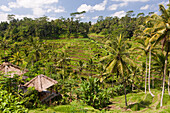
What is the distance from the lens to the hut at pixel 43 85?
537 inches

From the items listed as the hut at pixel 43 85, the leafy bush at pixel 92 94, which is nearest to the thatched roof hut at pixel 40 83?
the hut at pixel 43 85

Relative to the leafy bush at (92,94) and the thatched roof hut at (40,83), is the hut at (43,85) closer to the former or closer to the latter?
the thatched roof hut at (40,83)

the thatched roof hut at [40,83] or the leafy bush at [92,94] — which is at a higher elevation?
the thatched roof hut at [40,83]

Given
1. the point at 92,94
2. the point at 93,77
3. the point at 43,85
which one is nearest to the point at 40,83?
the point at 43,85

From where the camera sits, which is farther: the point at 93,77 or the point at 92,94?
the point at 93,77

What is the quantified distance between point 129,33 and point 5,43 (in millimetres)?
64112

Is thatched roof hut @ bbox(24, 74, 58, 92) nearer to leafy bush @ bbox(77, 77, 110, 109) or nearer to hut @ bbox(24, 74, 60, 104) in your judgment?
hut @ bbox(24, 74, 60, 104)

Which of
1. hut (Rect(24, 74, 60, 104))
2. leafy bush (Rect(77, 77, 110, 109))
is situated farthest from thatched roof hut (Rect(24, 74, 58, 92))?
leafy bush (Rect(77, 77, 110, 109))

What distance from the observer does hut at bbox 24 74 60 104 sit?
13.6 meters

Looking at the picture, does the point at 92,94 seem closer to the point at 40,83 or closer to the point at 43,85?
the point at 43,85

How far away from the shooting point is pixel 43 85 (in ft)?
45.9

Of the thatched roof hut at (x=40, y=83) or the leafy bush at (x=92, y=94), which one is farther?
the leafy bush at (x=92, y=94)

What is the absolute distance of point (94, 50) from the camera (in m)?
45.9

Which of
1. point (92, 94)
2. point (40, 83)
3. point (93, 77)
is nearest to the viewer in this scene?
point (40, 83)
